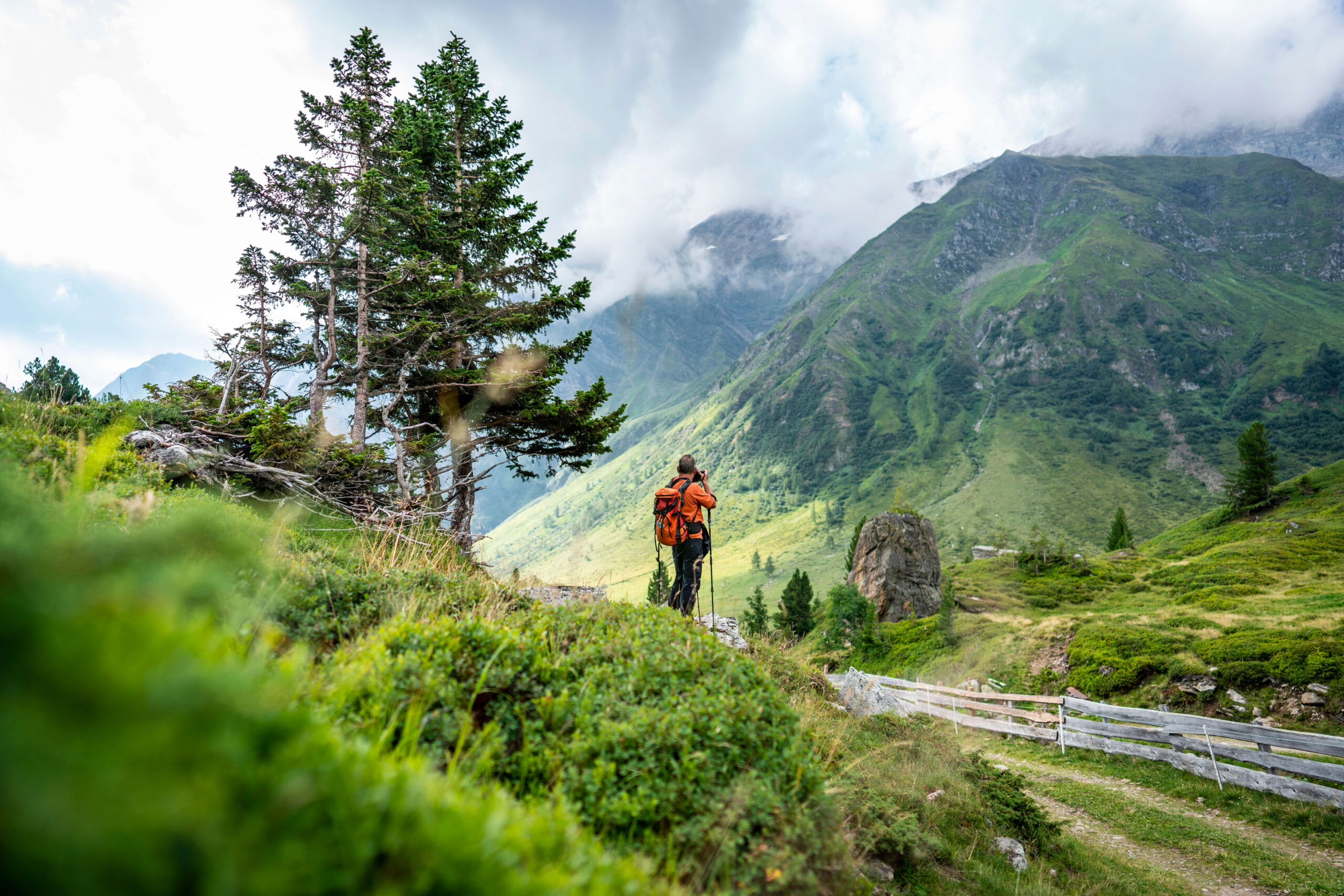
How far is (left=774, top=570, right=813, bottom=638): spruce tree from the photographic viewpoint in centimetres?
4775

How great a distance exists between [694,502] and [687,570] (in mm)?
1288

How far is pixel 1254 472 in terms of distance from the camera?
55.6 meters

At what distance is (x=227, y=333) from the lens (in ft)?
48.6

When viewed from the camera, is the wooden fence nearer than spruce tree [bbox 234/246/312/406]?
Yes

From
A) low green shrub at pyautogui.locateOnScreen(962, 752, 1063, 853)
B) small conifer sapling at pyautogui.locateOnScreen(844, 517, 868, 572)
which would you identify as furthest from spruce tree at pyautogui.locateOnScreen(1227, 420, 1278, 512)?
low green shrub at pyautogui.locateOnScreen(962, 752, 1063, 853)

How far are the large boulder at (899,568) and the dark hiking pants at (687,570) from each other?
37026mm

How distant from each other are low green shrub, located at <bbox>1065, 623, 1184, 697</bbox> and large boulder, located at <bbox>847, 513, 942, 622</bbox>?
765 inches

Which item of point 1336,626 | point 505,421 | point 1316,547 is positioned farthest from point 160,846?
point 1316,547

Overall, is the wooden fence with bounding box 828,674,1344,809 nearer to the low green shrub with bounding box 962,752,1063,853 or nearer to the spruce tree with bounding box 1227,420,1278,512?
the low green shrub with bounding box 962,752,1063,853

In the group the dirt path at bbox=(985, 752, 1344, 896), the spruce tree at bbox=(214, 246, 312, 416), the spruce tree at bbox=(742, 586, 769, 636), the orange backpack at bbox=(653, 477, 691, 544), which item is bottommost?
the dirt path at bbox=(985, 752, 1344, 896)

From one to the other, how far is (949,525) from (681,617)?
164352 millimetres

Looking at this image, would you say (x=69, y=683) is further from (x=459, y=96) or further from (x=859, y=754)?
(x=459, y=96)

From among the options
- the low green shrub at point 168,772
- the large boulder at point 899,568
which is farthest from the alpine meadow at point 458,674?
the large boulder at point 899,568

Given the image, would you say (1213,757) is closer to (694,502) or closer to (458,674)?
(694,502)
